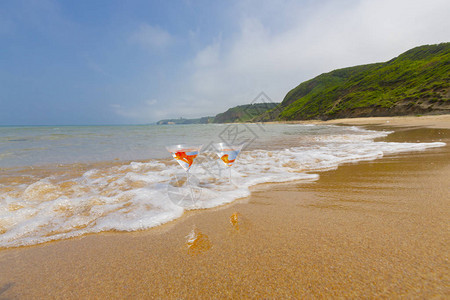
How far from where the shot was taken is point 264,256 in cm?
173

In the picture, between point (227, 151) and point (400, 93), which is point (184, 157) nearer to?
point (227, 151)

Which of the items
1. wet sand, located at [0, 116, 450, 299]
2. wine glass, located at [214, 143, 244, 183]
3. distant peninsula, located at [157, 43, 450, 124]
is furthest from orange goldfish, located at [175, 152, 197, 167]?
distant peninsula, located at [157, 43, 450, 124]

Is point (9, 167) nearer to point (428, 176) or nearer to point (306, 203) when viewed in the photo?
point (306, 203)

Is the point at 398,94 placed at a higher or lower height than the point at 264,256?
higher

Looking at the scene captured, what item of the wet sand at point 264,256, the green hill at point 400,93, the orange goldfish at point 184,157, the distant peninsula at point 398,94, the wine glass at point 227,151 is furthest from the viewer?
the green hill at point 400,93

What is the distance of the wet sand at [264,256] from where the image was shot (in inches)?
54.6

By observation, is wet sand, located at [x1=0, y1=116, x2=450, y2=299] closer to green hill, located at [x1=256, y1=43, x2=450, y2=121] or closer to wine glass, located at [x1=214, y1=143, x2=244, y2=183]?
wine glass, located at [x1=214, y1=143, x2=244, y2=183]

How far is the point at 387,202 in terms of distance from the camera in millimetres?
2701

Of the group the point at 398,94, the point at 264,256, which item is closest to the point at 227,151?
the point at 264,256

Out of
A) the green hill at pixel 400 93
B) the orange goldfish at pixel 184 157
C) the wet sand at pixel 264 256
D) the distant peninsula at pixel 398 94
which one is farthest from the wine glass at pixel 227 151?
the green hill at pixel 400 93

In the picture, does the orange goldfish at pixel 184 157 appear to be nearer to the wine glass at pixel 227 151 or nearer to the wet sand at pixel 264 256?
the wine glass at pixel 227 151

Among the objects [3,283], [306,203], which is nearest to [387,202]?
[306,203]

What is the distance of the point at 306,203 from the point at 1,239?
400cm

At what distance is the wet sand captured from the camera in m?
1.39
